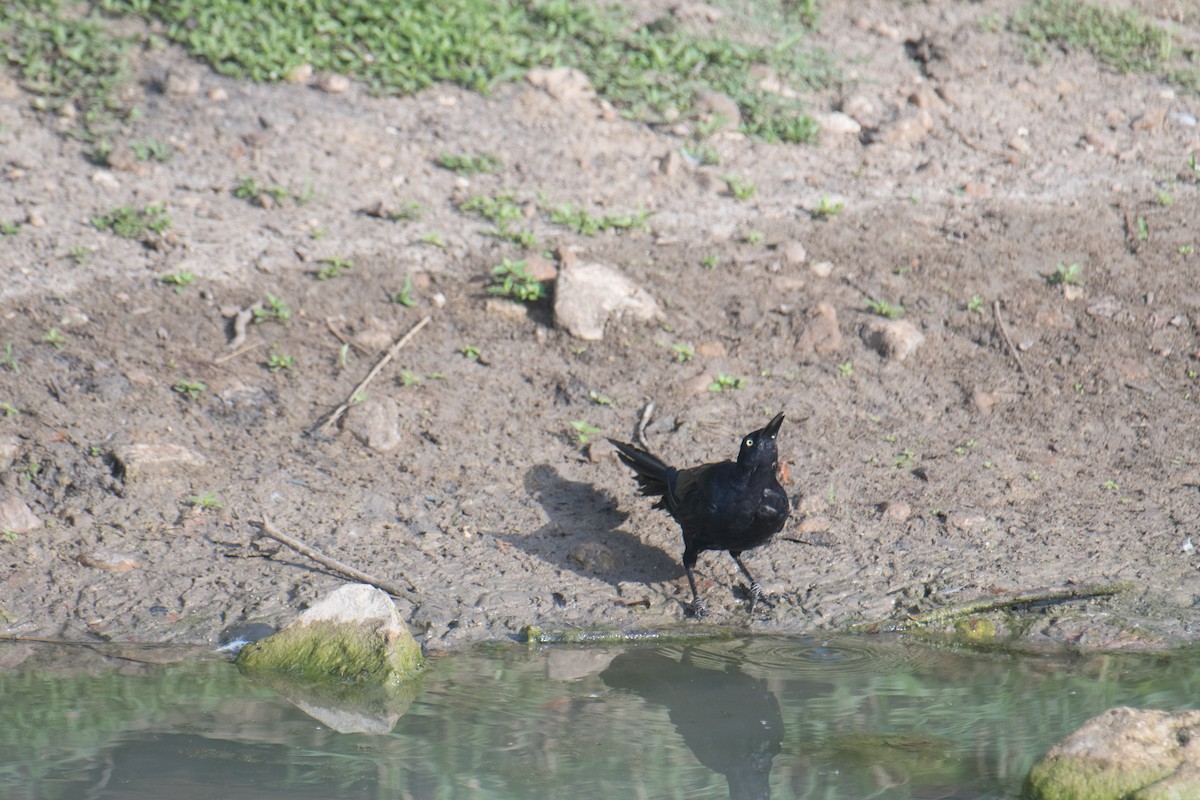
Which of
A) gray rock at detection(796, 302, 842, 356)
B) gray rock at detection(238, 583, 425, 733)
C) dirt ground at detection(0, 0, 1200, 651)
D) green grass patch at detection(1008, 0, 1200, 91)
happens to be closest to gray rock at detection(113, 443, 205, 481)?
dirt ground at detection(0, 0, 1200, 651)

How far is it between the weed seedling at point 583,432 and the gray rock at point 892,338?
5.19ft

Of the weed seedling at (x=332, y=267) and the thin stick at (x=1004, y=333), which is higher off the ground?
the thin stick at (x=1004, y=333)

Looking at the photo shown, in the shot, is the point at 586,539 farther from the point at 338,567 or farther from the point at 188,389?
the point at 188,389

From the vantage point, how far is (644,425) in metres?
5.77

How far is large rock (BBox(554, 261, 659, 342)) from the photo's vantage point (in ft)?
20.5

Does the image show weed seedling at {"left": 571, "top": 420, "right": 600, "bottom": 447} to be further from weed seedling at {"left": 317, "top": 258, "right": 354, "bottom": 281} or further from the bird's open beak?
weed seedling at {"left": 317, "top": 258, "right": 354, "bottom": 281}

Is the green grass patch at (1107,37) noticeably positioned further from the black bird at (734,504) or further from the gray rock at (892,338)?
the black bird at (734,504)

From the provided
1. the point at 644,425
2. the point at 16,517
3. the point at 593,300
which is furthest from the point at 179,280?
the point at 644,425

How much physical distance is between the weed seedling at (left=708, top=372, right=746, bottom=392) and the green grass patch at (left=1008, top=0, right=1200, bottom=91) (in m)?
4.18

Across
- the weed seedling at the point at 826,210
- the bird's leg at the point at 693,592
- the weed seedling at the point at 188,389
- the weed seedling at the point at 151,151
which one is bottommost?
the weed seedling at the point at 188,389

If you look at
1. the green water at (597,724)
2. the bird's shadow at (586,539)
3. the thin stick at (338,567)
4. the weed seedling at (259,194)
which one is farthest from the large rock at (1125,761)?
the weed seedling at (259,194)

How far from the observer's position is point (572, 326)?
245 inches

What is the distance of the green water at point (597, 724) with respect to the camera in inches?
147

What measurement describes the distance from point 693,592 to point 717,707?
0.71 m
